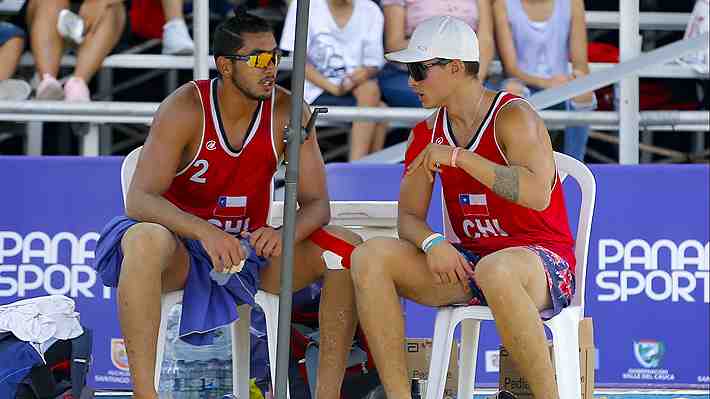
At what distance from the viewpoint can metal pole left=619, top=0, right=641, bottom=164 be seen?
19.7 ft

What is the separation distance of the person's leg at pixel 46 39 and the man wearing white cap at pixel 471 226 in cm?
254

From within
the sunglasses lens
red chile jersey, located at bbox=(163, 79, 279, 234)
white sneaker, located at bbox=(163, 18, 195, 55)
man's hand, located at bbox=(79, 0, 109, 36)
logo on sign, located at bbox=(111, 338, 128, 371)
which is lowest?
logo on sign, located at bbox=(111, 338, 128, 371)

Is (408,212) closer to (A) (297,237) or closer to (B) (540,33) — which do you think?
(A) (297,237)

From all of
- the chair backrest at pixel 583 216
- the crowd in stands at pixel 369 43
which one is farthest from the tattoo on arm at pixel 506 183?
the crowd in stands at pixel 369 43

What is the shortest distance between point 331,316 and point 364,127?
241 centimetres

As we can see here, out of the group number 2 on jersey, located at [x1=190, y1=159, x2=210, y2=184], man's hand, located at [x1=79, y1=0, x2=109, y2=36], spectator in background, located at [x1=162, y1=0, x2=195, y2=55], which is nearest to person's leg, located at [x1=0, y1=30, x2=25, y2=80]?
man's hand, located at [x1=79, y1=0, x2=109, y2=36]

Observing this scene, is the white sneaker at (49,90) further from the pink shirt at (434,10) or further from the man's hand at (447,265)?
the man's hand at (447,265)

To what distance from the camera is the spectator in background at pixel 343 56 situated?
20.3 feet

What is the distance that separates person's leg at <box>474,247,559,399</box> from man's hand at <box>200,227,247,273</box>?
72 cm

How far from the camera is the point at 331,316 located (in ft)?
13.1

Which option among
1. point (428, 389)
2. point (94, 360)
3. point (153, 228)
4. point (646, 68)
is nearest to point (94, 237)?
point (94, 360)

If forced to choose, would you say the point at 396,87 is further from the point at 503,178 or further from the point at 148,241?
the point at 148,241

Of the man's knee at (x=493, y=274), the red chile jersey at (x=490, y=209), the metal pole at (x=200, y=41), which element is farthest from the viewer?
the metal pole at (x=200, y=41)

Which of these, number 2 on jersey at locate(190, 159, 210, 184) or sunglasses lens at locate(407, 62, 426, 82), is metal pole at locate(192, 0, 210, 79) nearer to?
number 2 on jersey at locate(190, 159, 210, 184)
